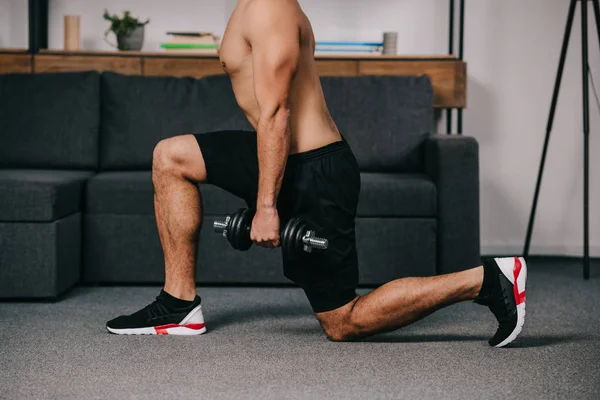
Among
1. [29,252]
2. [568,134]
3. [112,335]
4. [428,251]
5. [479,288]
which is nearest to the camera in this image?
[479,288]

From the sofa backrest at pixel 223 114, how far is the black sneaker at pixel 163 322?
48.1 inches

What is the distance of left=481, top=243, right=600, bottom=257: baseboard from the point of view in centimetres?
421

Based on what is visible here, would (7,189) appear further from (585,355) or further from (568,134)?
(568,134)

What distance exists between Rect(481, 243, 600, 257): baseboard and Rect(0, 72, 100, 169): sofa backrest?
196 cm

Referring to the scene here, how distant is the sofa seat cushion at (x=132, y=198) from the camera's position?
3.21m

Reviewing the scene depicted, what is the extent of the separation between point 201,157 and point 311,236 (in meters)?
0.44

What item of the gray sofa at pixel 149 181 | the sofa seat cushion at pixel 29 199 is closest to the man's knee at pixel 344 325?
the gray sofa at pixel 149 181

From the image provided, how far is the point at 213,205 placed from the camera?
3.21 metres

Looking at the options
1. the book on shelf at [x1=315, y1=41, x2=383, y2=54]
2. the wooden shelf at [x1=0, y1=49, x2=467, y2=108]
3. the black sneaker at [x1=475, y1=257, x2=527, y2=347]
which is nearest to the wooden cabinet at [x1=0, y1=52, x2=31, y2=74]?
the wooden shelf at [x1=0, y1=49, x2=467, y2=108]

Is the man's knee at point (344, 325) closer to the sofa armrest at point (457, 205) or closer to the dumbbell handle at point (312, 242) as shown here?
the dumbbell handle at point (312, 242)

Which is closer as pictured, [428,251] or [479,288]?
[479,288]

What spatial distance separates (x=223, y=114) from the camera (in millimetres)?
3627

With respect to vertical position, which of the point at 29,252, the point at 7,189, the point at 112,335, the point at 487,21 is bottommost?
the point at 112,335

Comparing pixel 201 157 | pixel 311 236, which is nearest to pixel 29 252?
pixel 201 157
